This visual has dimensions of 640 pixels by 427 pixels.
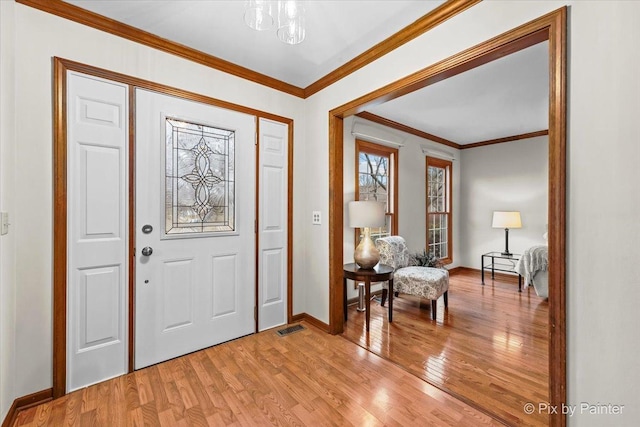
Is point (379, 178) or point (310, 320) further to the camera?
point (379, 178)

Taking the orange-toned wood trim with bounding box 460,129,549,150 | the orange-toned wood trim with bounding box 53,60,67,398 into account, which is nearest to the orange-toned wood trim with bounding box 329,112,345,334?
the orange-toned wood trim with bounding box 53,60,67,398

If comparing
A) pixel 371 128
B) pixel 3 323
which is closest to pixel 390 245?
pixel 371 128

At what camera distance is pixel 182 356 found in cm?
A: 229

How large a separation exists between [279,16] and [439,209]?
188 inches

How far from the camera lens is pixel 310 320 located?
299 centimetres

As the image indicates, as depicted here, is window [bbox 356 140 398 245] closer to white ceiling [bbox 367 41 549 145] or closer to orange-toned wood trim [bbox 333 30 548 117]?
white ceiling [bbox 367 41 549 145]

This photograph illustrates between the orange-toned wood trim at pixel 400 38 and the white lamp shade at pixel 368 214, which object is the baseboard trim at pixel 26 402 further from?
the orange-toned wood trim at pixel 400 38

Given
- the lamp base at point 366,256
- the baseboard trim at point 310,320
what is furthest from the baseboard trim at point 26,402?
the lamp base at point 366,256

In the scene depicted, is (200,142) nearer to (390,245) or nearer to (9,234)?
(9,234)

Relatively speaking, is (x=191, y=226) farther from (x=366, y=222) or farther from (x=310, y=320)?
(x=366, y=222)

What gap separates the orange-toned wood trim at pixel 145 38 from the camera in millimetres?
1792

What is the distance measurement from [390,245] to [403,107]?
179 centimetres

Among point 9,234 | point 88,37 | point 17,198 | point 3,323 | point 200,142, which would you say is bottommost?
point 3,323

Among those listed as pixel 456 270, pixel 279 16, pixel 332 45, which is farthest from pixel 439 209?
pixel 279 16
